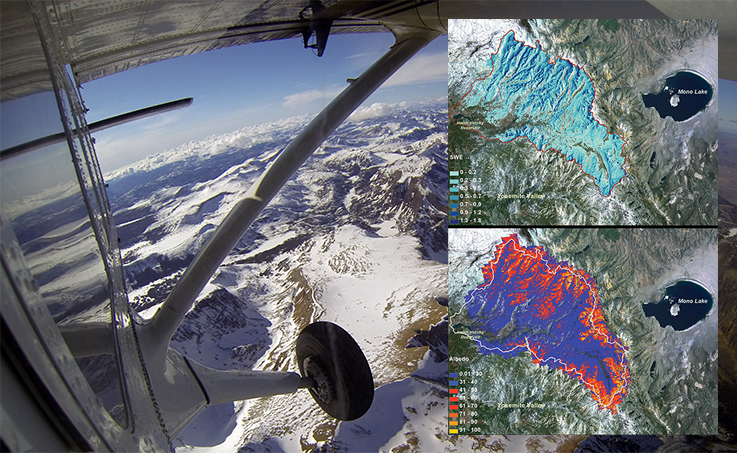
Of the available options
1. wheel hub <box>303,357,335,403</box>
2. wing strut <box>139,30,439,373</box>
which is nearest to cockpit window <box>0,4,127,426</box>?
wing strut <box>139,30,439,373</box>

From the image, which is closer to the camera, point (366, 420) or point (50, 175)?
point (50, 175)

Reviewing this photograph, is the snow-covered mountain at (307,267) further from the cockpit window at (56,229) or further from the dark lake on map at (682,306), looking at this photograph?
the cockpit window at (56,229)

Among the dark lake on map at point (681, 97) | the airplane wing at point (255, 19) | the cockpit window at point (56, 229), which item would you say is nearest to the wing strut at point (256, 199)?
the airplane wing at point (255, 19)

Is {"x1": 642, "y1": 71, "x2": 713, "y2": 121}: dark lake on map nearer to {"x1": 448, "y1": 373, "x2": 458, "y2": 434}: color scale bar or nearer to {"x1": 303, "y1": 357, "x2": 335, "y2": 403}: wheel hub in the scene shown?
{"x1": 448, "y1": 373, "x2": 458, "y2": 434}: color scale bar

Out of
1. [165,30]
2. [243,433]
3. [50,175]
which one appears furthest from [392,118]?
[50,175]

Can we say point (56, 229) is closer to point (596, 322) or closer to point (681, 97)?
point (596, 322)

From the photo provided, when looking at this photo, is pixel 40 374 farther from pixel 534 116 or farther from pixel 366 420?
pixel 366 420
